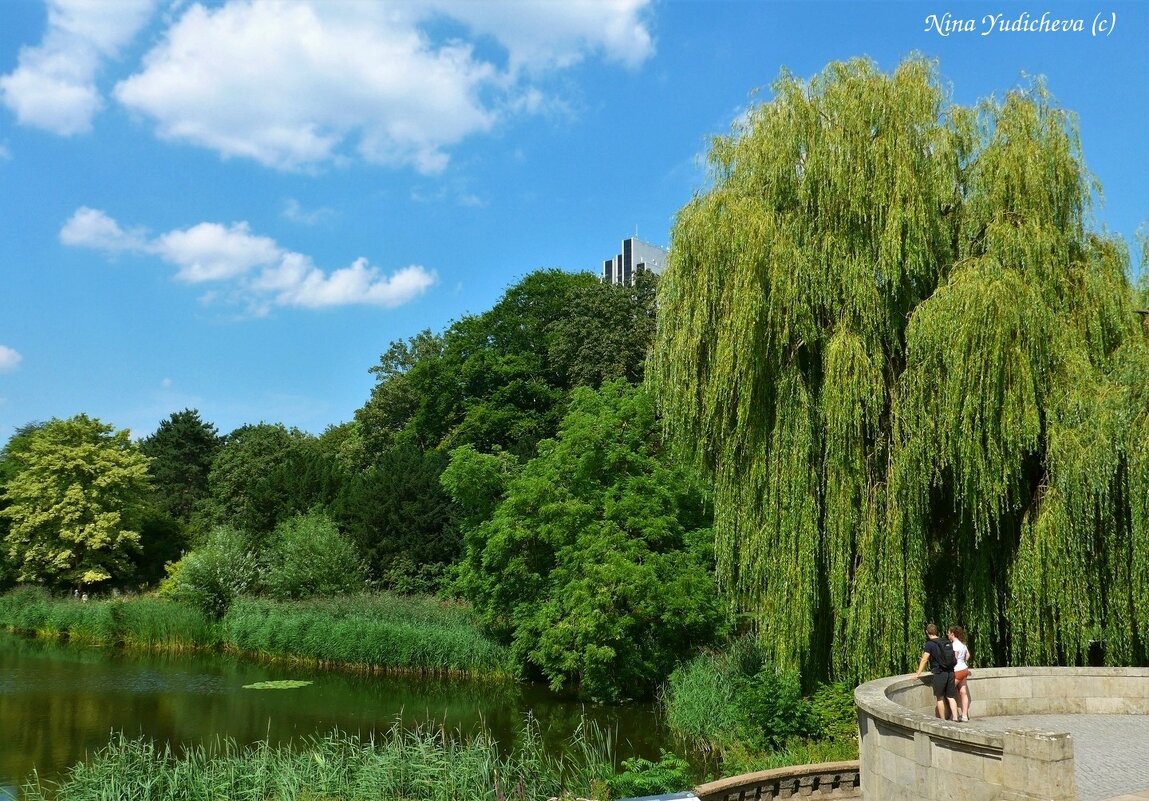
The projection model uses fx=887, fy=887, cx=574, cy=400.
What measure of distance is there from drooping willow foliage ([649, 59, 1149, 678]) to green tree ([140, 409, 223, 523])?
57413 millimetres

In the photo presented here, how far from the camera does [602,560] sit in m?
21.8

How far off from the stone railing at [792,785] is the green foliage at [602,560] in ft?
29.2

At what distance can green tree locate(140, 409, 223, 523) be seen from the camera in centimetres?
6481

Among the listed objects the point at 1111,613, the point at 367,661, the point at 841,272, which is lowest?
the point at 367,661

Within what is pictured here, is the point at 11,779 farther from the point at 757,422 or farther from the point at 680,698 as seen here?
the point at 757,422

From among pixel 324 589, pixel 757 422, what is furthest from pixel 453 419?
pixel 757 422

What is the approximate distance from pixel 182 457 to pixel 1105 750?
67.4 m

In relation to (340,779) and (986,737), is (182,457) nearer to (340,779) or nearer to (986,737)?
(340,779)

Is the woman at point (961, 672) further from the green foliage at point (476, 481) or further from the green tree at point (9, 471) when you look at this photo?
the green tree at point (9, 471)

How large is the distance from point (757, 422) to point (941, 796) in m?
7.51

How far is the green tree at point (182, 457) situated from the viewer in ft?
213

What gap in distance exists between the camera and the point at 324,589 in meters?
33.4

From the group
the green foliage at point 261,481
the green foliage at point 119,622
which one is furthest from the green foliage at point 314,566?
the green foliage at point 261,481

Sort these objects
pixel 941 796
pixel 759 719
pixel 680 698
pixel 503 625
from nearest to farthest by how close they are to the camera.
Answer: pixel 941 796
pixel 759 719
pixel 680 698
pixel 503 625
